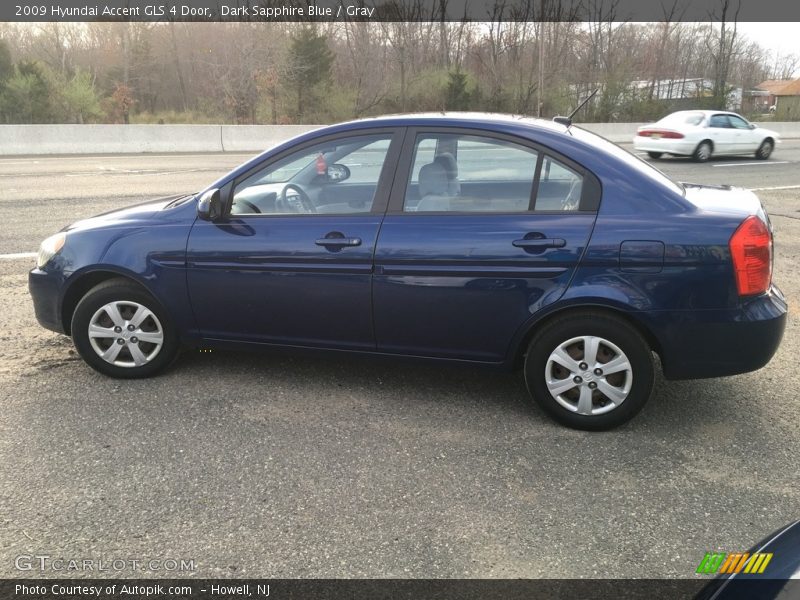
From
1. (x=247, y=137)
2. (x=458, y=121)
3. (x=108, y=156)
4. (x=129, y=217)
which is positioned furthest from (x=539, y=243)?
(x=247, y=137)

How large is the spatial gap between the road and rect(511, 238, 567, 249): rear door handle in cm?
100

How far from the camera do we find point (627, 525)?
2799 millimetres

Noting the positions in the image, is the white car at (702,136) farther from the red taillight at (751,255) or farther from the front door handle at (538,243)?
the front door handle at (538,243)

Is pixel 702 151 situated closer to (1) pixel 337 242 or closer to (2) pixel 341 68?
(1) pixel 337 242

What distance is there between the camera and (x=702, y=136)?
18.6m

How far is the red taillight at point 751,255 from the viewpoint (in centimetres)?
333

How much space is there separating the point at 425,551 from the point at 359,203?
1.97 m

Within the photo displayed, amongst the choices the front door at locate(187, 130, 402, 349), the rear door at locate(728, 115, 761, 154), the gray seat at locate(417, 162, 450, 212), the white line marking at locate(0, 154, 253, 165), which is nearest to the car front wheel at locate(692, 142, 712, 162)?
the rear door at locate(728, 115, 761, 154)

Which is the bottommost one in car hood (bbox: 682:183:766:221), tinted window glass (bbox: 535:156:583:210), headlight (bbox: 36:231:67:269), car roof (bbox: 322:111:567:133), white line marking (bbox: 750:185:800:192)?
white line marking (bbox: 750:185:800:192)

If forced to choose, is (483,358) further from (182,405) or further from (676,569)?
(182,405)

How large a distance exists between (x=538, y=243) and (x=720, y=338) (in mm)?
1053

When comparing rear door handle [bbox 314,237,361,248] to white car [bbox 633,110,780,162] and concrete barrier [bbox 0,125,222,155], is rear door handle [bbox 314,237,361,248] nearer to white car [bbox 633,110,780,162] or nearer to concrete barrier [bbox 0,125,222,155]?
white car [bbox 633,110,780,162]

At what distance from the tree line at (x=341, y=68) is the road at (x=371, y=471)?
92.9 feet

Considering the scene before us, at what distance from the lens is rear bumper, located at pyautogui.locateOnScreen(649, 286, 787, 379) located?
133 inches
